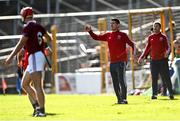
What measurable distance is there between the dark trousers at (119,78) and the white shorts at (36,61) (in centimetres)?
392

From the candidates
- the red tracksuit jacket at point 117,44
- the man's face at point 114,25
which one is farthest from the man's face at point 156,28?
the man's face at point 114,25

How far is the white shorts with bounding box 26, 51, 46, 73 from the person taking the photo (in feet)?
42.6

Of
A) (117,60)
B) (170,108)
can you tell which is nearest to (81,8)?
(117,60)

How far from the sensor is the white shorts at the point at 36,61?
42.6 ft

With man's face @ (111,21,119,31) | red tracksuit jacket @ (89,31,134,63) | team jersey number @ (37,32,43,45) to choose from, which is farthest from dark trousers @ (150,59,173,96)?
team jersey number @ (37,32,43,45)

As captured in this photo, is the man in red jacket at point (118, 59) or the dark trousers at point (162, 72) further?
the dark trousers at point (162, 72)

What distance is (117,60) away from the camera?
1667 cm

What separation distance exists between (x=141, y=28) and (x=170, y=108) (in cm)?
1152

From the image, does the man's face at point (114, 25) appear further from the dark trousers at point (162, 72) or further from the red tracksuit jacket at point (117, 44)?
the dark trousers at point (162, 72)

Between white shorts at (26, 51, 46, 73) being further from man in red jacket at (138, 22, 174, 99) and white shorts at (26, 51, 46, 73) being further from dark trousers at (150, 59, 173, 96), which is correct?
dark trousers at (150, 59, 173, 96)

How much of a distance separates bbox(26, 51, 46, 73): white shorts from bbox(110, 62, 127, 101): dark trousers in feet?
12.9

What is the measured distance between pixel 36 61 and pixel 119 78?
4.07 metres

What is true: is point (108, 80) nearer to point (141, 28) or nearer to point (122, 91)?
point (141, 28)

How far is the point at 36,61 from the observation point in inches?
512
